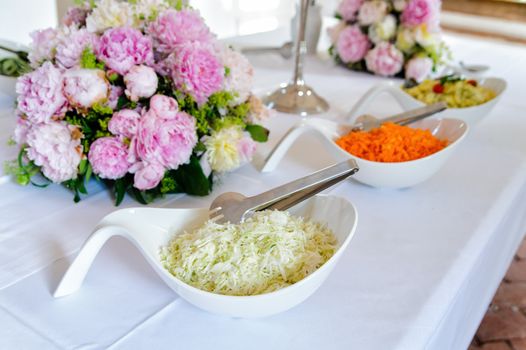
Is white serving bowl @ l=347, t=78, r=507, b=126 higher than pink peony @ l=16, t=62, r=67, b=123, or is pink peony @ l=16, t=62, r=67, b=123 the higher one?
pink peony @ l=16, t=62, r=67, b=123

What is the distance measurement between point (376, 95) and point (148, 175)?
0.59 metres

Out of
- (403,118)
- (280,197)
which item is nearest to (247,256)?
(280,197)

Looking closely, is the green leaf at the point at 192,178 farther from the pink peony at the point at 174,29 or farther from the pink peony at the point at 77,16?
the pink peony at the point at 77,16

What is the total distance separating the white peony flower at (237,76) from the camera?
0.79m

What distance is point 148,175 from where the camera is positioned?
0.70 meters

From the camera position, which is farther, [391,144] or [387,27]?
[387,27]

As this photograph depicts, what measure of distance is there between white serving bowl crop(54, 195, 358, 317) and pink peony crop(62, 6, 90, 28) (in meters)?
0.39

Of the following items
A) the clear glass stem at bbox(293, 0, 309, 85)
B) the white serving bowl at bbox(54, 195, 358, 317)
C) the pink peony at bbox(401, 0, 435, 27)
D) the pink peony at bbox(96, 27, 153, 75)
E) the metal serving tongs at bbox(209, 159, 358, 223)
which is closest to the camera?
the white serving bowl at bbox(54, 195, 358, 317)

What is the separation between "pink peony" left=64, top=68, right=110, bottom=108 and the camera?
676mm

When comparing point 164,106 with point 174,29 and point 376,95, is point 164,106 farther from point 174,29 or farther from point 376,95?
point 376,95

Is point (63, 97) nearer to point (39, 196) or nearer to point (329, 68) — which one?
point (39, 196)

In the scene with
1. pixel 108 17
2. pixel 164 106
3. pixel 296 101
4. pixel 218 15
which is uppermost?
pixel 108 17

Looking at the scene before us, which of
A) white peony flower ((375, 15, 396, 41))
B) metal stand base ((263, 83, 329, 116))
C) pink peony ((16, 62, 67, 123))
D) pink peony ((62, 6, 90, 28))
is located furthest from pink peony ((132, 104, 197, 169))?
white peony flower ((375, 15, 396, 41))

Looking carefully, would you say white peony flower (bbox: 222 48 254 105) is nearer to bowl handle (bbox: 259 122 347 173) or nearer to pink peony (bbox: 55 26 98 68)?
bowl handle (bbox: 259 122 347 173)
